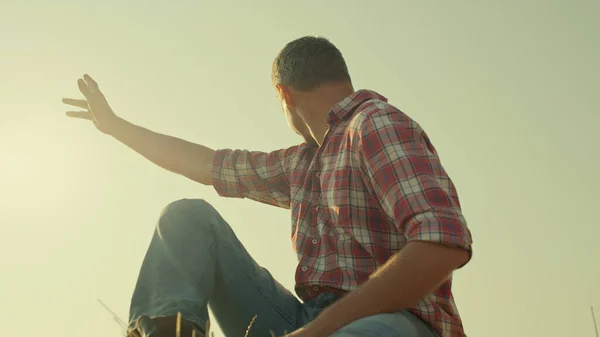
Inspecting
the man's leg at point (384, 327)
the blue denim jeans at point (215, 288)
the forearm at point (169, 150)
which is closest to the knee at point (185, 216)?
the blue denim jeans at point (215, 288)

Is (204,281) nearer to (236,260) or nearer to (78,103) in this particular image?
(236,260)

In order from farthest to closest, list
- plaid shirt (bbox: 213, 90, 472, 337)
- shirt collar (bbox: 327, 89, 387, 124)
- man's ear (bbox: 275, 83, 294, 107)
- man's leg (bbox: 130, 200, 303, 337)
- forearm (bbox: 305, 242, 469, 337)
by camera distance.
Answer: man's ear (bbox: 275, 83, 294, 107) < shirt collar (bbox: 327, 89, 387, 124) < man's leg (bbox: 130, 200, 303, 337) < plaid shirt (bbox: 213, 90, 472, 337) < forearm (bbox: 305, 242, 469, 337)

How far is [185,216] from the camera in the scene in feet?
13.8

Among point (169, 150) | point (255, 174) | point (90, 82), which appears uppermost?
point (90, 82)

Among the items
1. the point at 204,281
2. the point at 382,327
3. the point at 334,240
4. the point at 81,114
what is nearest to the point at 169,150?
the point at 81,114

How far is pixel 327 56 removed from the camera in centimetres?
489

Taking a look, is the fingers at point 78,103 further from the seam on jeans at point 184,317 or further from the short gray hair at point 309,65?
the seam on jeans at point 184,317

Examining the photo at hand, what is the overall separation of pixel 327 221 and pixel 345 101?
2.32 ft

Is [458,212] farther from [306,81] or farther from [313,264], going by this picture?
[306,81]

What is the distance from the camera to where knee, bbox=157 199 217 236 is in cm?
415

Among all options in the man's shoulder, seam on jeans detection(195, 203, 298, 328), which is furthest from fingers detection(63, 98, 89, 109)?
the man's shoulder

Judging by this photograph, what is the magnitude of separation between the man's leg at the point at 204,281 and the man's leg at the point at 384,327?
2.54 ft

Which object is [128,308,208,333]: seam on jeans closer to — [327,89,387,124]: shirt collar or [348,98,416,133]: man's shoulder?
[348,98,416,133]: man's shoulder

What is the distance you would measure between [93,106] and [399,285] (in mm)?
3779
